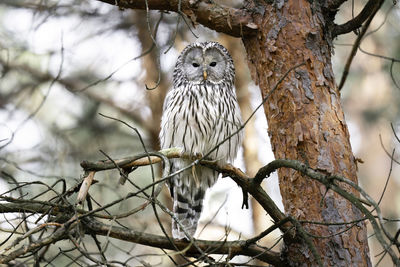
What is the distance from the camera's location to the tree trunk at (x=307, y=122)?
309cm

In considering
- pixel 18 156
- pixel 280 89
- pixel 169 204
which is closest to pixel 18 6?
pixel 18 156

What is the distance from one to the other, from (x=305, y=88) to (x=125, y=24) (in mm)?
3769

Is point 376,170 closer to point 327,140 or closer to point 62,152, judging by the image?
point 62,152

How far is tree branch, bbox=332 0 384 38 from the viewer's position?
336cm

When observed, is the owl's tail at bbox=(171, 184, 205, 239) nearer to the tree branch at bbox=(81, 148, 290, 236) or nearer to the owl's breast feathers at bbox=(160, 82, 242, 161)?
the owl's breast feathers at bbox=(160, 82, 242, 161)

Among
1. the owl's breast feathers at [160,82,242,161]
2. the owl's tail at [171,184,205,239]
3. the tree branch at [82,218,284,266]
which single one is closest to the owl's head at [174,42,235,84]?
the owl's breast feathers at [160,82,242,161]

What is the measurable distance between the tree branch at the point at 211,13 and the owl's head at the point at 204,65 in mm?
994

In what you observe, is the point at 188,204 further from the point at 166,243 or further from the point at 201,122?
the point at 166,243

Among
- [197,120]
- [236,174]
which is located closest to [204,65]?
[197,120]

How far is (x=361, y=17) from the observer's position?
3447 mm

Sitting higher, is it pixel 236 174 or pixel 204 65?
pixel 204 65

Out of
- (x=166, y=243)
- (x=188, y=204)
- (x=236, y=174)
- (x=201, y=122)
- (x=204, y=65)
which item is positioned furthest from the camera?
(x=204, y=65)

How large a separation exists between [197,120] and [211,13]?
86 centimetres

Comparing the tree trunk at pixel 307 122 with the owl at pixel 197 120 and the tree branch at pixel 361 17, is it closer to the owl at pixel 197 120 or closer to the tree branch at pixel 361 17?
the tree branch at pixel 361 17
